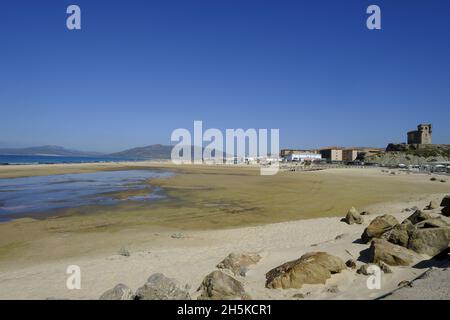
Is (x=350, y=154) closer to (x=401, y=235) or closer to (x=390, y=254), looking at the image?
(x=401, y=235)

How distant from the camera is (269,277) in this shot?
690 cm

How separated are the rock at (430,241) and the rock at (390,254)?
35 cm

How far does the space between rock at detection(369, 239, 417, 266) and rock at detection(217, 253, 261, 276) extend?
2.86 metres

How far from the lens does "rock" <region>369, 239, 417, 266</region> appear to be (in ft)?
22.5

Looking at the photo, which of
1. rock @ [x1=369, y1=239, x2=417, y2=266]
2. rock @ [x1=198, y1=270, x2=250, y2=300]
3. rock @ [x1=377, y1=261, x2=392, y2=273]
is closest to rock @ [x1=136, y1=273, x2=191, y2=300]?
rock @ [x1=198, y1=270, x2=250, y2=300]

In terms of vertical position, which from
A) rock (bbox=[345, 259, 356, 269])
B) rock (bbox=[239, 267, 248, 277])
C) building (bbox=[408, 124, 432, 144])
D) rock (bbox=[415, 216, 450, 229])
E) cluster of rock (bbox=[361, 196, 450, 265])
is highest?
building (bbox=[408, 124, 432, 144])

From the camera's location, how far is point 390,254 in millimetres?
7113

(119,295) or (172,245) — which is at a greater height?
(119,295)

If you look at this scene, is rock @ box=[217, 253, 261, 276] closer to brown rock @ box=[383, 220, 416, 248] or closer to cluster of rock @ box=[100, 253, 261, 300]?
cluster of rock @ box=[100, 253, 261, 300]

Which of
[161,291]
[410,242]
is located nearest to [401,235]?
[410,242]

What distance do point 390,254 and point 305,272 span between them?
7.05 ft

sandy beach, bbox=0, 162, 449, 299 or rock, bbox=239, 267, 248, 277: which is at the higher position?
rock, bbox=239, 267, 248, 277
